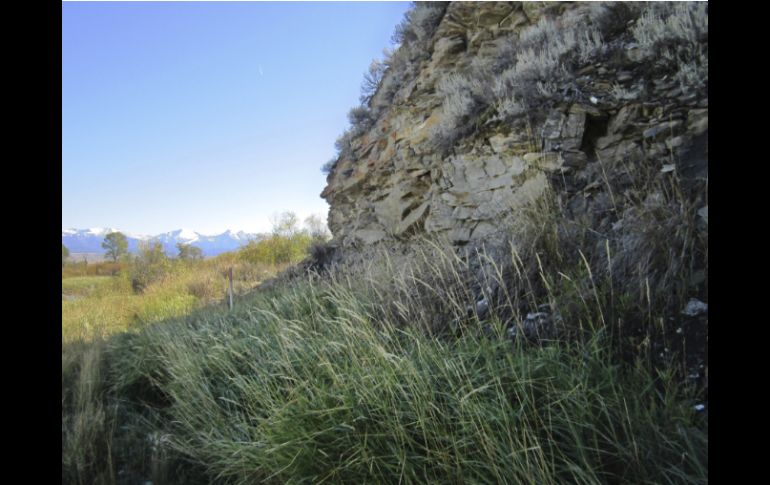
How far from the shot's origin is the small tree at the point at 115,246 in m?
5.70

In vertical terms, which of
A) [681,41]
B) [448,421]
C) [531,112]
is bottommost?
[448,421]

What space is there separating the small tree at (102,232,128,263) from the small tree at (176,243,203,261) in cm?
385

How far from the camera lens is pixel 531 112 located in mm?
4438


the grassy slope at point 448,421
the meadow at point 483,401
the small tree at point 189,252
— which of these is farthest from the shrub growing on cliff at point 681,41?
the small tree at point 189,252

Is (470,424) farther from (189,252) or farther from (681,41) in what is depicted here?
(189,252)

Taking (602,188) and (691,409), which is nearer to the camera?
(691,409)

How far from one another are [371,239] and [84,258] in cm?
456

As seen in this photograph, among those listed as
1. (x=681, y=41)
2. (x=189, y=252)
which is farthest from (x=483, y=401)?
(x=189, y=252)

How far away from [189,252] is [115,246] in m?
5.52

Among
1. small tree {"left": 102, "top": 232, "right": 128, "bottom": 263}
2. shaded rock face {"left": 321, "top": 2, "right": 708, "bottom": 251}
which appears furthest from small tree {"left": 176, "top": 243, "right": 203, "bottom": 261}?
shaded rock face {"left": 321, "top": 2, "right": 708, "bottom": 251}

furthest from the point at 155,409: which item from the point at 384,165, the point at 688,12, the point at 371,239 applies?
the point at 688,12
